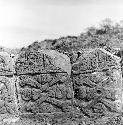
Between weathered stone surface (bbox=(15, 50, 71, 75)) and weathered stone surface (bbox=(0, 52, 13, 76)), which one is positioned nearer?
weathered stone surface (bbox=(15, 50, 71, 75))

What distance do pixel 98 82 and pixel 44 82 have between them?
104 centimetres

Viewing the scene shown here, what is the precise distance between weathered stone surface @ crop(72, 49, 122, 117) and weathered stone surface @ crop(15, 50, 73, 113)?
0.23 m

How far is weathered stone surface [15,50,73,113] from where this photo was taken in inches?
228

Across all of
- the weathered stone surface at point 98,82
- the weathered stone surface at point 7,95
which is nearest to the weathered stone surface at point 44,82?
the weathered stone surface at point 7,95

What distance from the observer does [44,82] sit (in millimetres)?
5918

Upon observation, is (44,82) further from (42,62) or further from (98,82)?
(98,82)

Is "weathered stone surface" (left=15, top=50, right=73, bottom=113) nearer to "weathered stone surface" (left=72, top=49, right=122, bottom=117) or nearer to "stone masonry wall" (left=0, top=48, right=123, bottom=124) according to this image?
"stone masonry wall" (left=0, top=48, right=123, bottom=124)

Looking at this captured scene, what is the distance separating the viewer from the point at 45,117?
5.92 m

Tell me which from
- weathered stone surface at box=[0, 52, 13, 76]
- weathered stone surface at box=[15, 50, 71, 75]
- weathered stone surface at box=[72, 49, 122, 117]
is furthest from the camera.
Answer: weathered stone surface at box=[0, 52, 13, 76]

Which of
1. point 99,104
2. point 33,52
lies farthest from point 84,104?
point 33,52

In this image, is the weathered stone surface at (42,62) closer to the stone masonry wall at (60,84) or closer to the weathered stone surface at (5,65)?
the stone masonry wall at (60,84)

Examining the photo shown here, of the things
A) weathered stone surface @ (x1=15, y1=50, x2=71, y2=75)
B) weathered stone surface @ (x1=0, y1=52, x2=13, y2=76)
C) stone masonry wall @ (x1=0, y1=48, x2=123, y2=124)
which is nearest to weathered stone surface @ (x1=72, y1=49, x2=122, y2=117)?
stone masonry wall @ (x1=0, y1=48, x2=123, y2=124)

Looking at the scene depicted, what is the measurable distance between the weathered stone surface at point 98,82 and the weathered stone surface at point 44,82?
0.77 feet

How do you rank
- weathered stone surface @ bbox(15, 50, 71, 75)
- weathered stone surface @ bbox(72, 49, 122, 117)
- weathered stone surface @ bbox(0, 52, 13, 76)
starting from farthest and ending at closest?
weathered stone surface @ bbox(0, 52, 13, 76)
weathered stone surface @ bbox(15, 50, 71, 75)
weathered stone surface @ bbox(72, 49, 122, 117)
